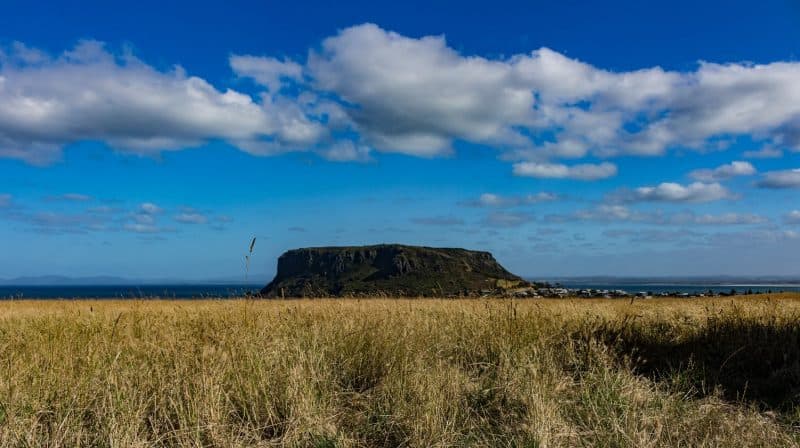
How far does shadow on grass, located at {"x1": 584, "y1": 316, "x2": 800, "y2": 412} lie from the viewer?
5.91m

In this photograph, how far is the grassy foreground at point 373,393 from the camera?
154 inches

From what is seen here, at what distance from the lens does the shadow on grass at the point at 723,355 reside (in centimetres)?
591

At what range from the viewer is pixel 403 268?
10125 cm

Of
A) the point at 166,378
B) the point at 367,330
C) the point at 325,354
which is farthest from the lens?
the point at 367,330

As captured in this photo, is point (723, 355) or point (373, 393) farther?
point (723, 355)

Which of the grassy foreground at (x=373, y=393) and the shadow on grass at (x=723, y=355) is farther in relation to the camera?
the shadow on grass at (x=723, y=355)

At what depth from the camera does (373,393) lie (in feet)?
17.3

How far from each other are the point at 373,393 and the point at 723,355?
17.8ft

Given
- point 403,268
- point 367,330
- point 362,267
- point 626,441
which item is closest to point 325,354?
point 367,330

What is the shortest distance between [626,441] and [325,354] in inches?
139

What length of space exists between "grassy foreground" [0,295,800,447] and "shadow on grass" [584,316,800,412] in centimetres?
4

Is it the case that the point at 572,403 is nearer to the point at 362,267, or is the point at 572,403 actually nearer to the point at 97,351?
the point at 97,351

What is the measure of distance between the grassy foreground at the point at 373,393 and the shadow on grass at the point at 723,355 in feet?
0.12

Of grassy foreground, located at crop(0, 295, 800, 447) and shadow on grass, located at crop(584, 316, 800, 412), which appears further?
shadow on grass, located at crop(584, 316, 800, 412)
